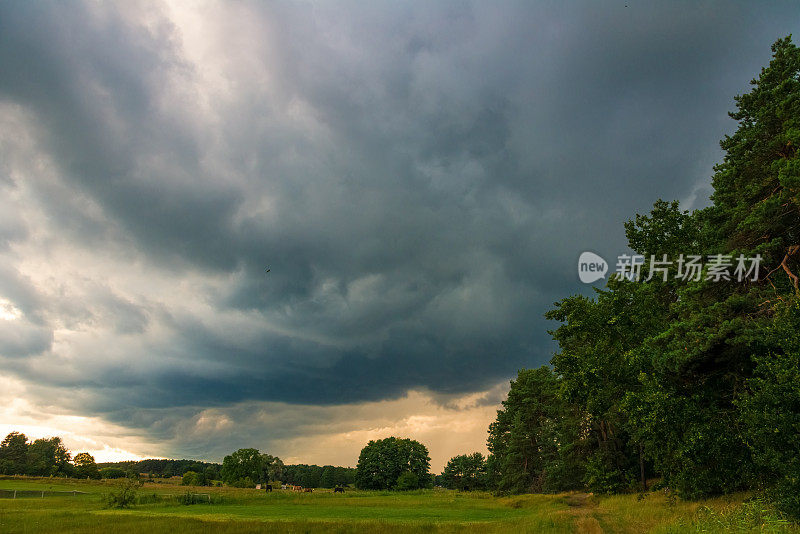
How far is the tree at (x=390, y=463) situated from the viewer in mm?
140625

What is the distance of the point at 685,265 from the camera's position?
30906 millimetres

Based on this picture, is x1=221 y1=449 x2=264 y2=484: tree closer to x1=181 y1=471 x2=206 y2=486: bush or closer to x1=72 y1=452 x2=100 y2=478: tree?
x1=181 y1=471 x2=206 y2=486: bush

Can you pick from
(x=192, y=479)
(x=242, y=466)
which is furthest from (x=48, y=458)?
(x=242, y=466)

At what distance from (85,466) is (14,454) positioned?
40.0 meters

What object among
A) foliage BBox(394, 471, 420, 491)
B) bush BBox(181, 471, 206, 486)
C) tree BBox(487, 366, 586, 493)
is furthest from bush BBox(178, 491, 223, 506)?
bush BBox(181, 471, 206, 486)

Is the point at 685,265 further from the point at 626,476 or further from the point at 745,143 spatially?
the point at 626,476

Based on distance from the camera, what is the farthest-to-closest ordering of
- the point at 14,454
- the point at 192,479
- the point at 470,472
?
the point at 192,479 → the point at 14,454 → the point at 470,472

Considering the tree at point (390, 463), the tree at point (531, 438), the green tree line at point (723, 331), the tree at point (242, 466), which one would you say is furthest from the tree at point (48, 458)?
the green tree line at point (723, 331)

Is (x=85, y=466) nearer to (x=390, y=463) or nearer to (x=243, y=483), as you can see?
(x=243, y=483)

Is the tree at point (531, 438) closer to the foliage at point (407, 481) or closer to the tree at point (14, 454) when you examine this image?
the foliage at point (407, 481)

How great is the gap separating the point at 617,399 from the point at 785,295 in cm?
1841

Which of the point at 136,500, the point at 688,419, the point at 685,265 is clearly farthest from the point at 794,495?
the point at 136,500

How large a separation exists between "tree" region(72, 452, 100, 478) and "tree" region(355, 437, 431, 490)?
280 ft

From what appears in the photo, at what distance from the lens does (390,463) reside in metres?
141
